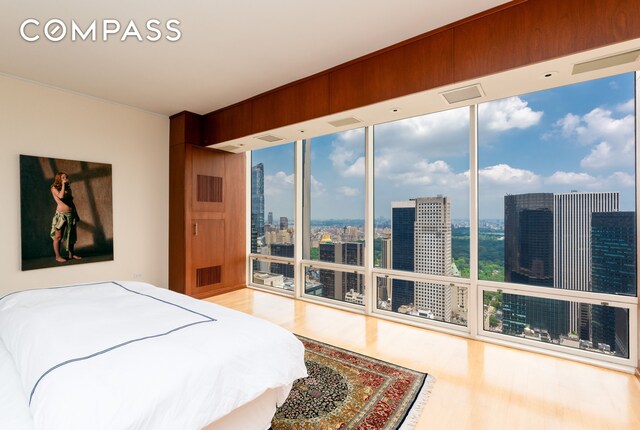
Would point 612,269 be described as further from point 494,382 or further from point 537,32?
point 537,32

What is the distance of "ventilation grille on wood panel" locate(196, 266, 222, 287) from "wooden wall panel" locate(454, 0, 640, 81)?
4.36 meters

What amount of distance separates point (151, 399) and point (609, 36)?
331cm

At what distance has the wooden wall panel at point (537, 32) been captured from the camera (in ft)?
6.55

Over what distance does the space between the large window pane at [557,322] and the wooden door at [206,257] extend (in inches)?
156

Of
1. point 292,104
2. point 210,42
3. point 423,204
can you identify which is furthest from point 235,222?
point 423,204

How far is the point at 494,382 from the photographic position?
7.98ft

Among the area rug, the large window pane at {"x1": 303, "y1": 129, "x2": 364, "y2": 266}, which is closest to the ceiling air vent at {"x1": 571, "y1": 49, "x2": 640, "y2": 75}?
the large window pane at {"x1": 303, "y1": 129, "x2": 364, "y2": 266}

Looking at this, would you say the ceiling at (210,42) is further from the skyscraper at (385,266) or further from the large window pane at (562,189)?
the skyscraper at (385,266)

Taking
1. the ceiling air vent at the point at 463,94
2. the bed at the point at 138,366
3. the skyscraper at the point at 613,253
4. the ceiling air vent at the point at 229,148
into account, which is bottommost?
the bed at the point at 138,366

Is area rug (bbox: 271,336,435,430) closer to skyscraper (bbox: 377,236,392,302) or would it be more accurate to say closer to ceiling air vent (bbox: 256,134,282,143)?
skyscraper (bbox: 377,236,392,302)

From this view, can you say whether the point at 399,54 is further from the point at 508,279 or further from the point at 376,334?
the point at 376,334

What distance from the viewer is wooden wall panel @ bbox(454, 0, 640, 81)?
78.6 inches

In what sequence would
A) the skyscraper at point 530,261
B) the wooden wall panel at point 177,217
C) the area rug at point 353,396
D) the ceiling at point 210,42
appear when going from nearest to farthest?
1. the area rug at point 353,396
2. the ceiling at point 210,42
3. the skyscraper at point 530,261
4. the wooden wall panel at point 177,217

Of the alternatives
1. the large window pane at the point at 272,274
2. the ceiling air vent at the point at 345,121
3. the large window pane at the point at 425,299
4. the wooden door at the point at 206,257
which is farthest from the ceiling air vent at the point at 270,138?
the large window pane at the point at 425,299
